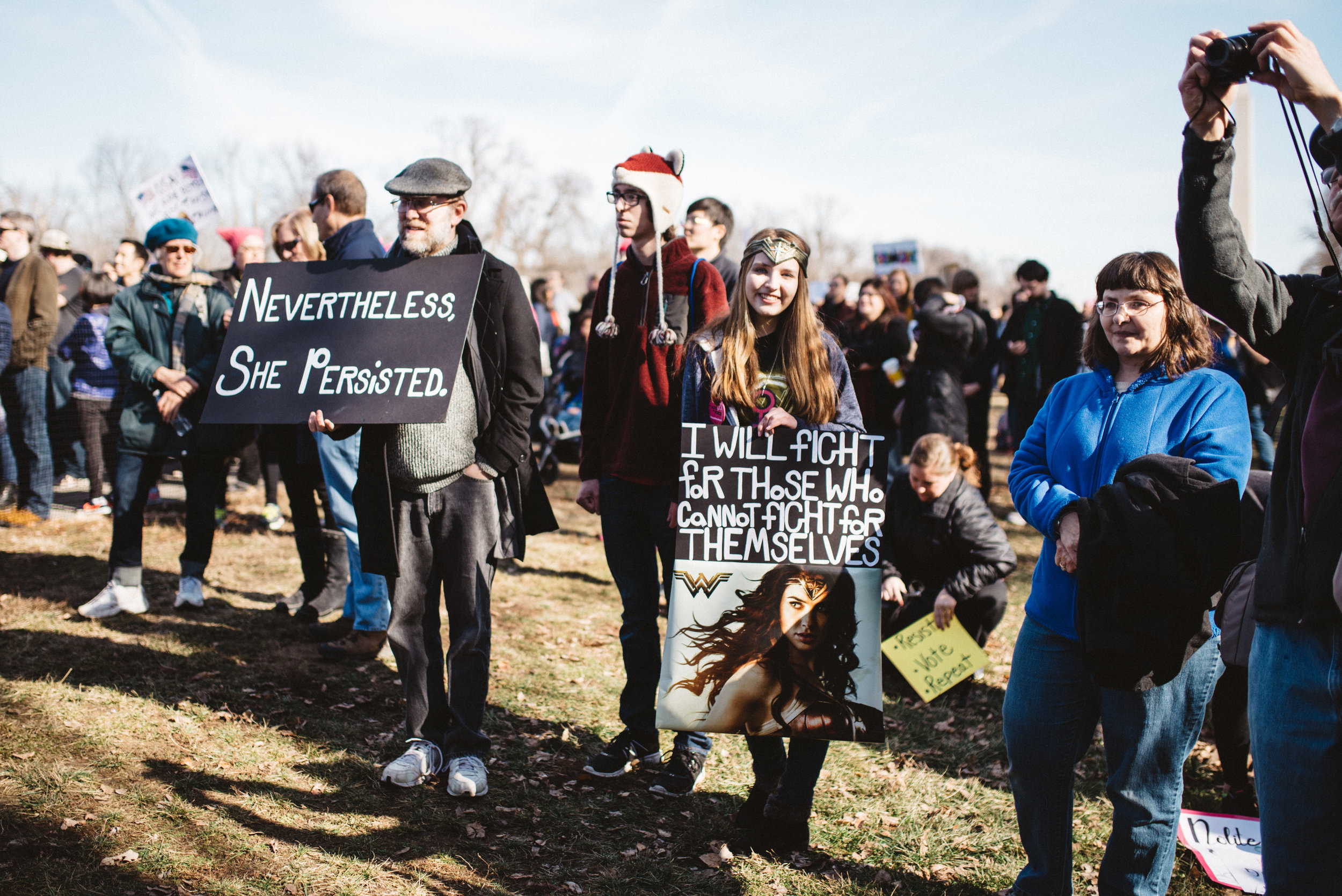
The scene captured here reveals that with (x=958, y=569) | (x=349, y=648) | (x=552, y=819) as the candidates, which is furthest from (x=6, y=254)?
(x=958, y=569)

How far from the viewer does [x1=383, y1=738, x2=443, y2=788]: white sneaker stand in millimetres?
3652

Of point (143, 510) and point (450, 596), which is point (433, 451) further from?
point (143, 510)

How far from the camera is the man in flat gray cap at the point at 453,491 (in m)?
3.62

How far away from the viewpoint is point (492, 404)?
3695mm

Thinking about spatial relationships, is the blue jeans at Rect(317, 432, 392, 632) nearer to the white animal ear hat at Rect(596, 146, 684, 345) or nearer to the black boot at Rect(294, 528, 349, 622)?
the black boot at Rect(294, 528, 349, 622)

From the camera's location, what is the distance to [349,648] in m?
5.11

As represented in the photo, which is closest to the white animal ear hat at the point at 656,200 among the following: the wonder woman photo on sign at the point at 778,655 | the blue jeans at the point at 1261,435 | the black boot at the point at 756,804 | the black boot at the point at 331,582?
the wonder woman photo on sign at the point at 778,655

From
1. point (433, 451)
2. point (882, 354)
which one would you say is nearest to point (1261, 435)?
point (882, 354)

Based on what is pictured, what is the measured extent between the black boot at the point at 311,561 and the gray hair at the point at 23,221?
15.2ft

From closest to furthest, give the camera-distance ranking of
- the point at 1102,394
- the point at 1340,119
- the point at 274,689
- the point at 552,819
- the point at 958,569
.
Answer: the point at 1340,119, the point at 1102,394, the point at 552,819, the point at 274,689, the point at 958,569

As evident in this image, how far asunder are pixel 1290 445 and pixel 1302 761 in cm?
65

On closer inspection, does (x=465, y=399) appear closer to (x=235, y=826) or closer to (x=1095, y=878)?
(x=235, y=826)

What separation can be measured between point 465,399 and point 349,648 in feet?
7.05

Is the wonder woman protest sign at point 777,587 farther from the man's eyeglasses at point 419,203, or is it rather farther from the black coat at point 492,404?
the man's eyeglasses at point 419,203
